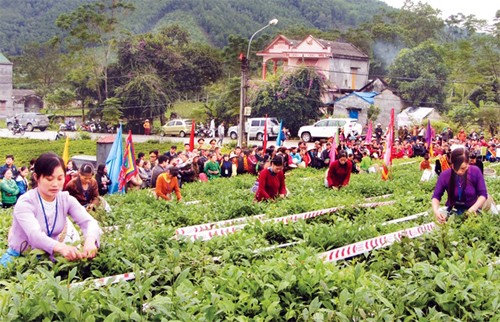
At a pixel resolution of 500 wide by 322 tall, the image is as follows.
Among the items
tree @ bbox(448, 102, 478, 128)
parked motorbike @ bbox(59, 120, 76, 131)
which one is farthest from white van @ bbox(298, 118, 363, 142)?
parked motorbike @ bbox(59, 120, 76, 131)

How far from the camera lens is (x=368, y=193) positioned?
16109 millimetres

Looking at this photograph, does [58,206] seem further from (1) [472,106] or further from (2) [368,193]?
(1) [472,106]

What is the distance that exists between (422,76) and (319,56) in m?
8.99

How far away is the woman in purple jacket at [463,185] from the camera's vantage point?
855 centimetres

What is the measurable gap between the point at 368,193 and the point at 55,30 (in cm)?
10041

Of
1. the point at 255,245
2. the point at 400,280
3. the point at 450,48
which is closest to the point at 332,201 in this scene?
the point at 255,245

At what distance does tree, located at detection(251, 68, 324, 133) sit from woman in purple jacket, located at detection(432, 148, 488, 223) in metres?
39.3

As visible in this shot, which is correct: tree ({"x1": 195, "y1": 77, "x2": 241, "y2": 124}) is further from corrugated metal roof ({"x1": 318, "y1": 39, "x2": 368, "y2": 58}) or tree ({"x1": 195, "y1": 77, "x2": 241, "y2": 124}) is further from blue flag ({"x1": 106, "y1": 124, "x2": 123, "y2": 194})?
blue flag ({"x1": 106, "y1": 124, "x2": 123, "y2": 194})

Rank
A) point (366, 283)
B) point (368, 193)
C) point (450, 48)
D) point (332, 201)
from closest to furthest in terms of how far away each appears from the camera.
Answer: point (366, 283) < point (332, 201) < point (368, 193) < point (450, 48)

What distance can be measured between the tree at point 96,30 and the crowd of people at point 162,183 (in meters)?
30.7

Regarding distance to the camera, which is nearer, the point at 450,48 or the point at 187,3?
the point at 450,48

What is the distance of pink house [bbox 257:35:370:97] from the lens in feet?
195

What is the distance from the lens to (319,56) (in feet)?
196

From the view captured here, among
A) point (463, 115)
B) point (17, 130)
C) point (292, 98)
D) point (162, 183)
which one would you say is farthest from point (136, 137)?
point (162, 183)
